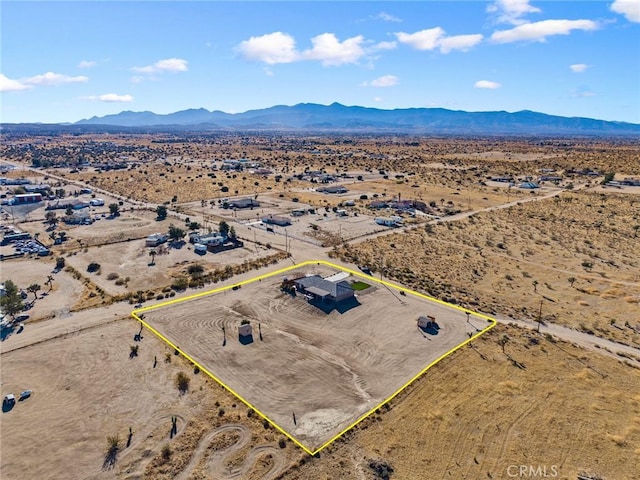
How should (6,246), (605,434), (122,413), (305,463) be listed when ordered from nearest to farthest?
(305,463) → (605,434) → (122,413) → (6,246)

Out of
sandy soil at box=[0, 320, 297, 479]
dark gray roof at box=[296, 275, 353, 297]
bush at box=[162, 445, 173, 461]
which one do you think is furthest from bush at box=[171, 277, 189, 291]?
bush at box=[162, 445, 173, 461]

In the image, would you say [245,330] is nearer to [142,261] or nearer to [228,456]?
[228,456]

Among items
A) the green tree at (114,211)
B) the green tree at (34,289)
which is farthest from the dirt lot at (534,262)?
the green tree at (114,211)

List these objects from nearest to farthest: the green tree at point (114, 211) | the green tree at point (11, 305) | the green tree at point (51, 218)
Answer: the green tree at point (11, 305) → the green tree at point (51, 218) → the green tree at point (114, 211)

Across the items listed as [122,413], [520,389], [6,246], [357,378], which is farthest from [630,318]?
[6,246]

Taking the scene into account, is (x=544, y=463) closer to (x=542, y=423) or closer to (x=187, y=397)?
(x=542, y=423)

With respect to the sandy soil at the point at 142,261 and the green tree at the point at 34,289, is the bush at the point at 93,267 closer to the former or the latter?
the sandy soil at the point at 142,261
